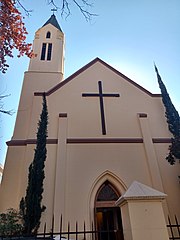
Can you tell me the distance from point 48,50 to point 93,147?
10133mm

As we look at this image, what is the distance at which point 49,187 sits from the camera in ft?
28.8

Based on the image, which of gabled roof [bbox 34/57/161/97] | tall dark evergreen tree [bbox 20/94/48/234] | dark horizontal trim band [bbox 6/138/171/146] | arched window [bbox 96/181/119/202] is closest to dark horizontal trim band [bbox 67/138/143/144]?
dark horizontal trim band [bbox 6/138/171/146]

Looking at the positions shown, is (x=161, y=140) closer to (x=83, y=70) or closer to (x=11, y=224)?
(x=83, y=70)

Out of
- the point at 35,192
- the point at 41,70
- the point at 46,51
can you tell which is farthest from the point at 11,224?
the point at 46,51

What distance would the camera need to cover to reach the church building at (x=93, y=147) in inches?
341

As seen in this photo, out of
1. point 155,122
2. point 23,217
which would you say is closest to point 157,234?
point 23,217

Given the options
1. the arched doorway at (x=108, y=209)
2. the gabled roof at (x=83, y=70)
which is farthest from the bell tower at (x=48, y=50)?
the arched doorway at (x=108, y=209)

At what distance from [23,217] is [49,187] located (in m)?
1.60

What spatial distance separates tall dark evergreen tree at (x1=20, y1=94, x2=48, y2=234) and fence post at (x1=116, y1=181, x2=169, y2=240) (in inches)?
221

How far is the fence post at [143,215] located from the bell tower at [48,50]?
495 inches

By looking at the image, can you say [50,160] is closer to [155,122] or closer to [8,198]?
[8,198]

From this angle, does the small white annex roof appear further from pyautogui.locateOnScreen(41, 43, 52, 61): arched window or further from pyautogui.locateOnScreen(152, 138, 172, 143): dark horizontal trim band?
pyautogui.locateOnScreen(41, 43, 52, 61): arched window

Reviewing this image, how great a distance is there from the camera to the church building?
8.67 m

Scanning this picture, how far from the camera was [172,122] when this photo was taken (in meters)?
10.4
